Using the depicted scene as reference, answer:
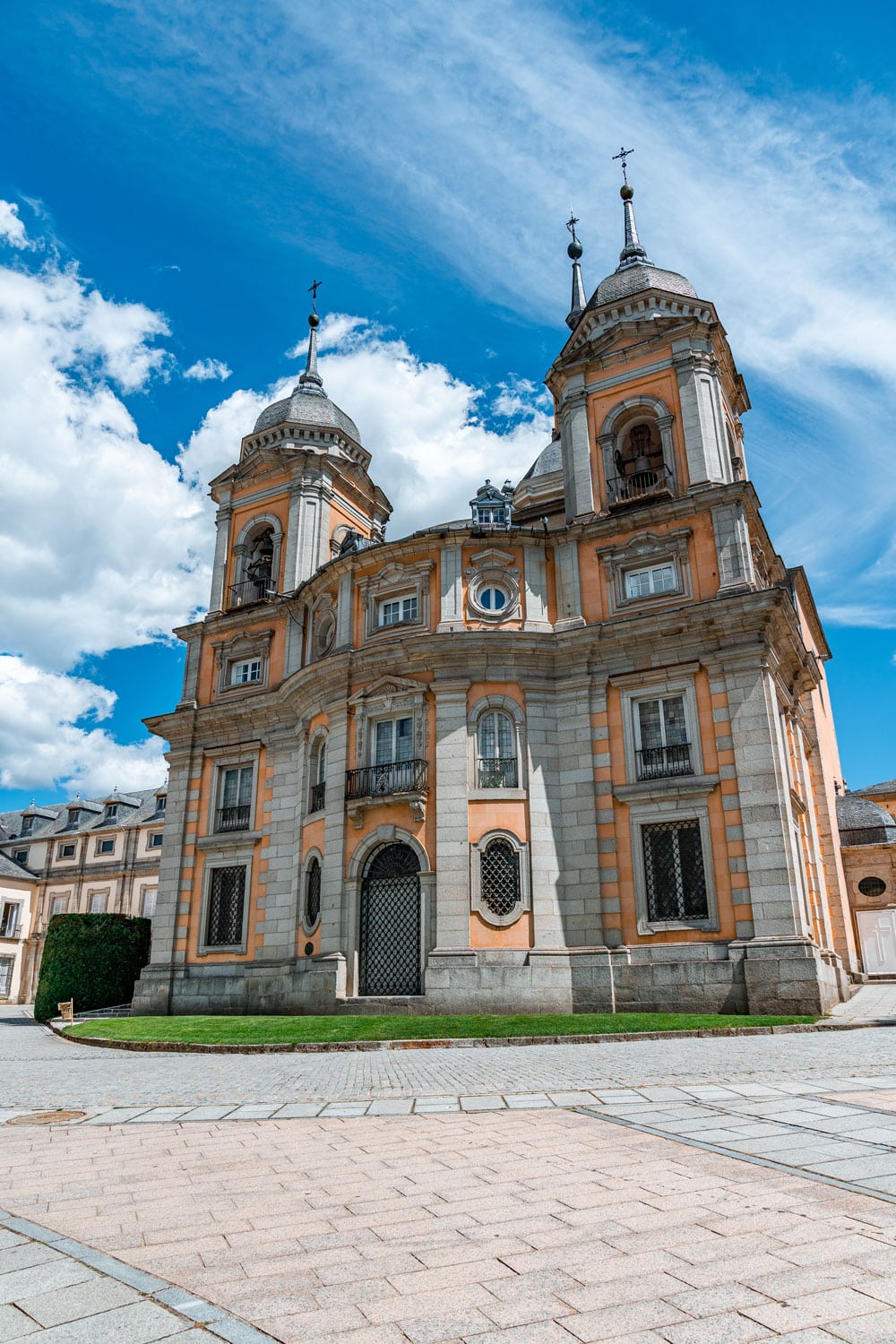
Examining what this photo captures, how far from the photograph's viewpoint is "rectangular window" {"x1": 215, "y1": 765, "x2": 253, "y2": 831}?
2992cm

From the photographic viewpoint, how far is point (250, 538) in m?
34.2

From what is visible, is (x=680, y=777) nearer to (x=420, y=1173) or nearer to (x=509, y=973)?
(x=509, y=973)

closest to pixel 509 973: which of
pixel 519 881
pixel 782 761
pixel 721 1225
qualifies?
pixel 519 881

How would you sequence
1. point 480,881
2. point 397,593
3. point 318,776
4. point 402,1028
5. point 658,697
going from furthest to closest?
1. point 318,776
2. point 397,593
3. point 658,697
4. point 480,881
5. point 402,1028

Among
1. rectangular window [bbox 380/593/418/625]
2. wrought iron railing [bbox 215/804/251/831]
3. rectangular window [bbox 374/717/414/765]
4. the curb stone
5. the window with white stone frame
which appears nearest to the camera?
the curb stone

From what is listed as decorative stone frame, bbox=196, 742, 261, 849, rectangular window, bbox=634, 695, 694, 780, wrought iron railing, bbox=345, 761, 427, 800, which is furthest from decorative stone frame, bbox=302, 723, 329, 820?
rectangular window, bbox=634, 695, 694, 780

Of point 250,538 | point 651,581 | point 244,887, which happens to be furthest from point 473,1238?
point 250,538

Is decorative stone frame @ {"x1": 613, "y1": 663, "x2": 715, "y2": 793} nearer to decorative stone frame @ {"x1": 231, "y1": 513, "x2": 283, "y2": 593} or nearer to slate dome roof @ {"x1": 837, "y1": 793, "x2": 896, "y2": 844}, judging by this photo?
decorative stone frame @ {"x1": 231, "y1": 513, "x2": 283, "y2": 593}

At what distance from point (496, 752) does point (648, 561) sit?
262 inches

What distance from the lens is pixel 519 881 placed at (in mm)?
23297

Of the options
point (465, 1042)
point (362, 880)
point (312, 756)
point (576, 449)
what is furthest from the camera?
point (312, 756)

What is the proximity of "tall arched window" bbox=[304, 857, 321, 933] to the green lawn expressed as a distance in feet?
17.1

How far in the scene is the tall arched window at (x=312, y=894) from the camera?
26.2m

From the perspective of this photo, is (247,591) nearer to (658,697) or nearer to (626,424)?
(626,424)
